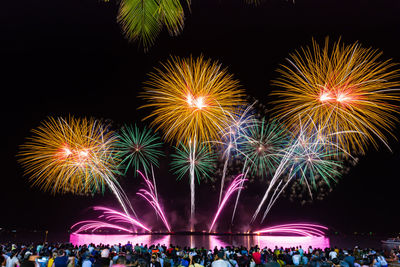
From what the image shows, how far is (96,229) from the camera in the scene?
97.2 meters

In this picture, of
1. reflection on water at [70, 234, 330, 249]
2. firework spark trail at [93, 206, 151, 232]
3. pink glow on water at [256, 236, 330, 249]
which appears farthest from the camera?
pink glow on water at [256, 236, 330, 249]

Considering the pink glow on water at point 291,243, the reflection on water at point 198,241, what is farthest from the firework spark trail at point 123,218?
the pink glow on water at point 291,243

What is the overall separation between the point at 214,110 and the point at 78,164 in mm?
13478

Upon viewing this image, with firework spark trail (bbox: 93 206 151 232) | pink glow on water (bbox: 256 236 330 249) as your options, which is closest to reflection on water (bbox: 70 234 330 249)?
pink glow on water (bbox: 256 236 330 249)

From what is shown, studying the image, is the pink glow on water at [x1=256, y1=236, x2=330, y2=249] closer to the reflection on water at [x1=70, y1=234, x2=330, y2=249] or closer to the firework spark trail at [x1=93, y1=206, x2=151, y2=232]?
the reflection on water at [x1=70, y1=234, x2=330, y2=249]

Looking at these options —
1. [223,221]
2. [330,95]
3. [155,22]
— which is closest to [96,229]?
[223,221]

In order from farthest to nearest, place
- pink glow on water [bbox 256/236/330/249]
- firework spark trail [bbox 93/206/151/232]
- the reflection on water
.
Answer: pink glow on water [bbox 256/236/330/249], the reflection on water, firework spark trail [bbox 93/206/151/232]

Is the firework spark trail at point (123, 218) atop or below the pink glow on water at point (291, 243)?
atop

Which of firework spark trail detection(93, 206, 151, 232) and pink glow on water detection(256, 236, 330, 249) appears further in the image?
pink glow on water detection(256, 236, 330, 249)

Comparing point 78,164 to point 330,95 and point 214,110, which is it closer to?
point 214,110

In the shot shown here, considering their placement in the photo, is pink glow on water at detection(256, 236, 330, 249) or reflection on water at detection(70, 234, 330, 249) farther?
pink glow on water at detection(256, 236, 330, 249)

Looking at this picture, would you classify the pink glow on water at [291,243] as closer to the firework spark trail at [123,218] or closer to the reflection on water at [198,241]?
the reflection on water at [198,241]

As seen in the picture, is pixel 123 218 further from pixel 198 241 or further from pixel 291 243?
pixel 291 243

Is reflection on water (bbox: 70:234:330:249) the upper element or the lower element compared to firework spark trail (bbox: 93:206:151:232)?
lower
